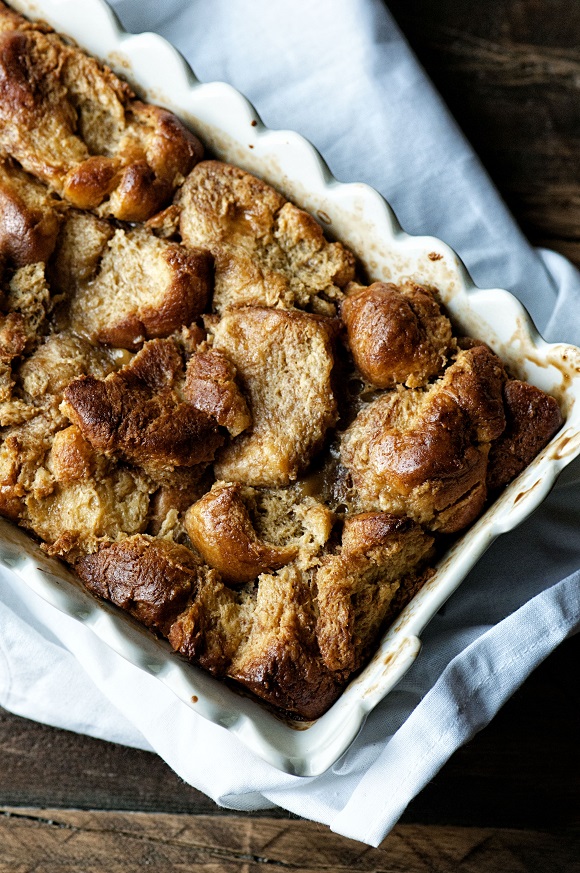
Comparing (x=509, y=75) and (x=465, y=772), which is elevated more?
(x=509, y=75)

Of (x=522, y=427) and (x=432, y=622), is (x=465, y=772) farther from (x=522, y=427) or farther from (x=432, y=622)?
(x=522, y=427)

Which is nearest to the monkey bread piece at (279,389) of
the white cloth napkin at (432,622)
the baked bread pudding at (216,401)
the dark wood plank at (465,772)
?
the baked bread pudding at (216,401)

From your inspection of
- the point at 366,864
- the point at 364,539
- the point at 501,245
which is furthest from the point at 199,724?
the point at 501,245

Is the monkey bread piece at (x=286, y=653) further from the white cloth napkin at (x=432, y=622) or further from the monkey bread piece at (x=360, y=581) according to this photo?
the white cloth napkin at (x=432, y=622)

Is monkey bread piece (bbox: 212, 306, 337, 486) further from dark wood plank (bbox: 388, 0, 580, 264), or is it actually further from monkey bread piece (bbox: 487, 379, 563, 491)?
dark wood plank (bbox: 388, 0, 580, 264)

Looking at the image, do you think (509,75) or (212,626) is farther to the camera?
(509,75)

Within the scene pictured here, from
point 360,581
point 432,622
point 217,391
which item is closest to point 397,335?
point 217,391
